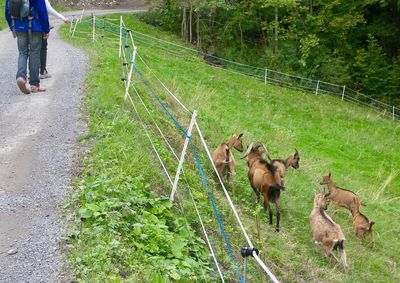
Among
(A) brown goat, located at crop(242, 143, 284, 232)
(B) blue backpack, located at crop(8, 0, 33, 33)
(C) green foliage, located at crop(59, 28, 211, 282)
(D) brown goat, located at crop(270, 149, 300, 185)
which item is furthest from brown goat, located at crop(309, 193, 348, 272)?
(B) blue backpack, located at crop(8, 0, 33, 33)

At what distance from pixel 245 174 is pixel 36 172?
16.2 feet

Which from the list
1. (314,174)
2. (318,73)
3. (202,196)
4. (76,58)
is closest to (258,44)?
(318,73)

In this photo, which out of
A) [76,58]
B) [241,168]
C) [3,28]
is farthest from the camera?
[3,28]

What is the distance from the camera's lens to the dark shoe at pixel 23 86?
1104 cm

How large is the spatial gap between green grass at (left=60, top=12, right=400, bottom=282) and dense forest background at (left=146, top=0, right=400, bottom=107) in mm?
A: 9196

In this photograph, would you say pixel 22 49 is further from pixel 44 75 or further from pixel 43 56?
pixel 44 75

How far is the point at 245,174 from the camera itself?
1108 centimetres

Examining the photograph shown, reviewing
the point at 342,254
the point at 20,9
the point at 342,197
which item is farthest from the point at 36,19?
the point at 342,254

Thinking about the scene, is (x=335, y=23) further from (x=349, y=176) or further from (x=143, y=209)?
(x=143, y=209)

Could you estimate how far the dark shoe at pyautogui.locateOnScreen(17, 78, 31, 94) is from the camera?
36.2ft

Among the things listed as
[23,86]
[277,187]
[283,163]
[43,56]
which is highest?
[43,56]

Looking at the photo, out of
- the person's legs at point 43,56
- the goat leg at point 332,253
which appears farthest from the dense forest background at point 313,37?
the goat leg at point 332,253

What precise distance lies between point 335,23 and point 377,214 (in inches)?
878

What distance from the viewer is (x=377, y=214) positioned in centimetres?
1164
